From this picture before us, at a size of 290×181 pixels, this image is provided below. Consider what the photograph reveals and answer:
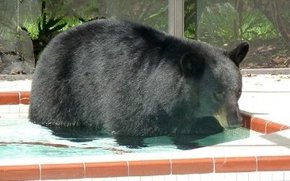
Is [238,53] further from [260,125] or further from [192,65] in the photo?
[260,125]

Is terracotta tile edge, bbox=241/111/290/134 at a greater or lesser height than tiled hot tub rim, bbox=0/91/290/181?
greater

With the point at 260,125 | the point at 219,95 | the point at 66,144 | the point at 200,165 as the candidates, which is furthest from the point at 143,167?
the point at 260,125

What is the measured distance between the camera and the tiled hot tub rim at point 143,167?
5277 mm

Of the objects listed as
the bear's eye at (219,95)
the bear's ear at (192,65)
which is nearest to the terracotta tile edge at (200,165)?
the bear's eye at (219,95)

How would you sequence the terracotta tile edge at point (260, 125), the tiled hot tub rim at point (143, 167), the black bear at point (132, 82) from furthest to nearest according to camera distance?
the terracotta tile edge at point (260, 125), the black bear at point (132, 82), the tiled hot tub rim at point (143, 167)

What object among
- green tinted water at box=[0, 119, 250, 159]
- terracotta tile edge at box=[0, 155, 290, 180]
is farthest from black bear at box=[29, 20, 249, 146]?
terracotta tile edge at box=[0, 155, 290, 180]

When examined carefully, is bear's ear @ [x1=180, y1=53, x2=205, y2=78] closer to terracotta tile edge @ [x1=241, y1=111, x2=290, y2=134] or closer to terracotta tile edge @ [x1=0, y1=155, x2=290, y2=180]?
terracotta tile edge @ [x1=241, y1=111, x2=290, y2=134]

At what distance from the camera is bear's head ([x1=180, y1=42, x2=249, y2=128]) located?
6.98 metres

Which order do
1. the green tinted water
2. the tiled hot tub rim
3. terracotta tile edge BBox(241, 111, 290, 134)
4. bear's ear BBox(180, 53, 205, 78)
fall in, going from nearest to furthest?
1. the tiled hot tub rim
2. the green tinted water
3. bear's ear BBox(180, 53, 205, 78)
4. terracotta tile edge BBox(241, 111, 290, 134)

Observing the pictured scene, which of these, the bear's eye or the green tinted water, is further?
the bear's eye

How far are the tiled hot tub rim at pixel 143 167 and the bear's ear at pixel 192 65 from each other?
1568 millimetres

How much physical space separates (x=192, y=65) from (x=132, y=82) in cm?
59

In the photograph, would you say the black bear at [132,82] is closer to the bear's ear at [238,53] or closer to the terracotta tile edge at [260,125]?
the bear's ear at [238,53]

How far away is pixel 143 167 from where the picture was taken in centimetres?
539
